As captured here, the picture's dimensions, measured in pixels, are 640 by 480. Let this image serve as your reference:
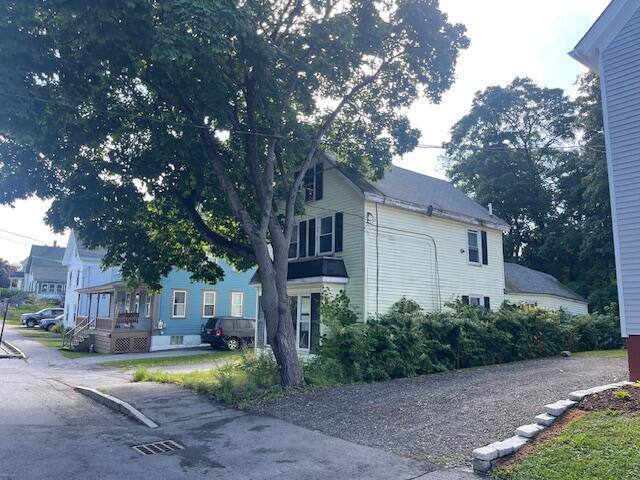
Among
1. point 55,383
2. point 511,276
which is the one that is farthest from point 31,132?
point 511,276

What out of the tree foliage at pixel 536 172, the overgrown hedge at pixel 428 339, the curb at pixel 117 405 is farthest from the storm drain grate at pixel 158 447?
the tree foliage at pixel 536 172

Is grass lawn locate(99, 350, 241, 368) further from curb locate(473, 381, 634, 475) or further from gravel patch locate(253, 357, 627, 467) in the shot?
curb locate(473, 381, 634, 475)

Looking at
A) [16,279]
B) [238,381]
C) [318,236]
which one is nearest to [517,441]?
[238,381]

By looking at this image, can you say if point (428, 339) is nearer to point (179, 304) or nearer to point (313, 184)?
point (313, 184)

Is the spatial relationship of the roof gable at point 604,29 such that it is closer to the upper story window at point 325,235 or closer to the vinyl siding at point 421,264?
the vinyl siding at point 421,264

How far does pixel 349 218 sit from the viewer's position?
17.4 metres

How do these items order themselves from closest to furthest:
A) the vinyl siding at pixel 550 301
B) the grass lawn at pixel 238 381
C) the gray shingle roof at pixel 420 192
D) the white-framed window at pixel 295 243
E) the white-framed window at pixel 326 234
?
the grass lawn at pixel 238 381 < the gray shingle roof at pixel 420 192 < the white-framed window at pixel 326 234 < the white-framed window at pixel 295 243 < the vinyl siding at pixel 550 301

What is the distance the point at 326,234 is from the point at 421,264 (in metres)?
3.77

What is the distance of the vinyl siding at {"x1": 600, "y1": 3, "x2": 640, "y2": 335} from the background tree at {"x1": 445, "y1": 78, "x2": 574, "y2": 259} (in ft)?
107

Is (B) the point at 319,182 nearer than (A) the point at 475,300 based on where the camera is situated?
Yes

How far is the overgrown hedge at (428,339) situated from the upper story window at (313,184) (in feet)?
15.4

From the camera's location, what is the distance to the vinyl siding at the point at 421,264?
1683 centimetres

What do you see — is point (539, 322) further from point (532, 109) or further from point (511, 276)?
point (532, 109)

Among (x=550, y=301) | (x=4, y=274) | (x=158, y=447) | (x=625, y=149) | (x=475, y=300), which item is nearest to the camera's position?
(x=158, y=447)
